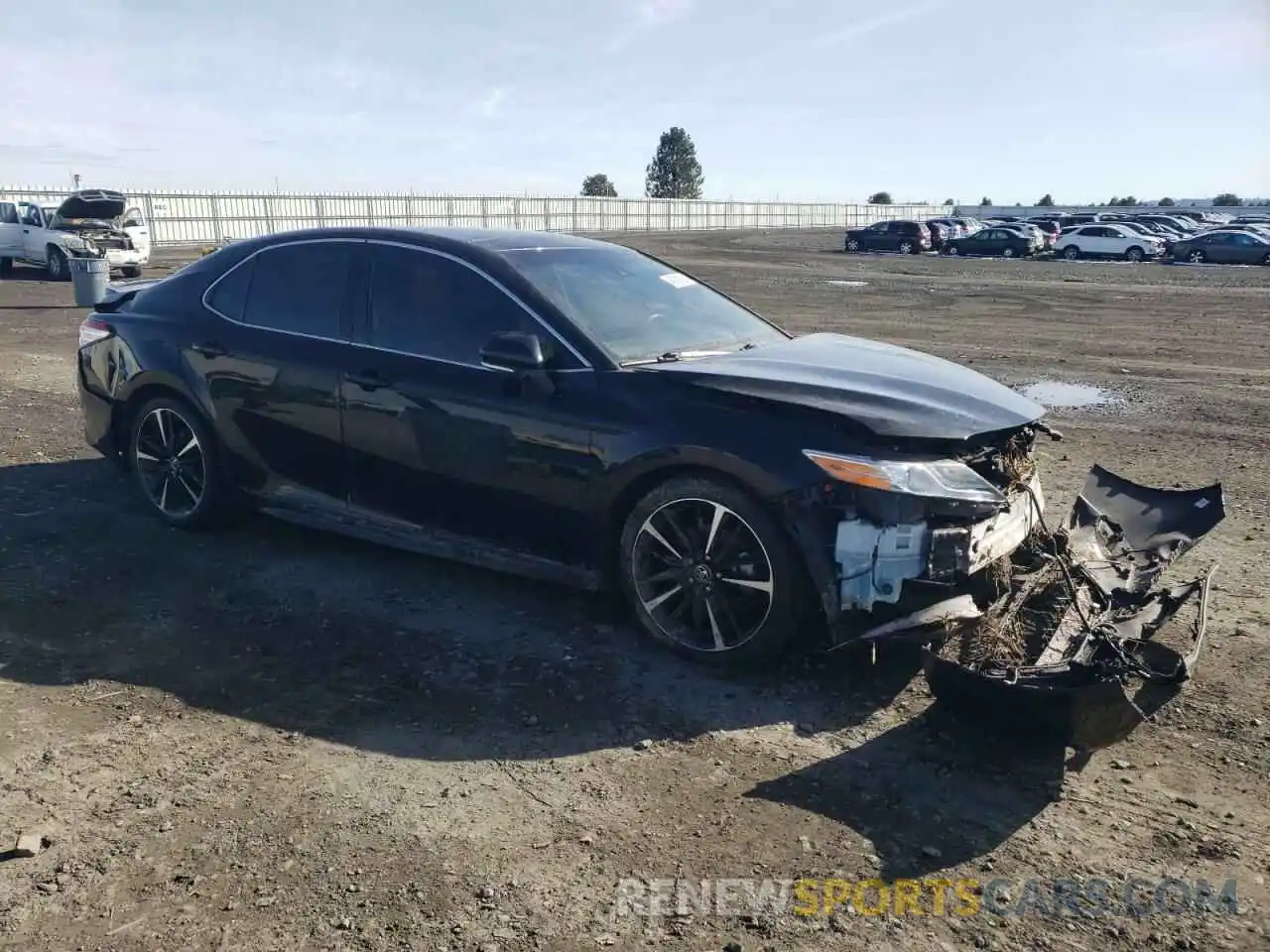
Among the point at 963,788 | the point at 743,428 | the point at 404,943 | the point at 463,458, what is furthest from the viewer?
the point at 463,458

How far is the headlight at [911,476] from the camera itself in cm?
385

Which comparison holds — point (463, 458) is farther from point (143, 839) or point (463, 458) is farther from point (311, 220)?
point (311, 220)

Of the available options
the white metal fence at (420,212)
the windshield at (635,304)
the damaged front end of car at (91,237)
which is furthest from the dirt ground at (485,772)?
the damaged front end of car at (91,237)

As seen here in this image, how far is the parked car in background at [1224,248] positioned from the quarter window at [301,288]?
39706 mm

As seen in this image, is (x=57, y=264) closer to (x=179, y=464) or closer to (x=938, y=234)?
(x=179, y=464)

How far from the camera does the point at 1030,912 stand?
285cm

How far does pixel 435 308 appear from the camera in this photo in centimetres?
498

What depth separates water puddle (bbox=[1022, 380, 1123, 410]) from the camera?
10.2 meters

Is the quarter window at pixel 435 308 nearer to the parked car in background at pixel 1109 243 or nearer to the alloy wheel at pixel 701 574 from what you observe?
the alloy wheel at pixel 701 574

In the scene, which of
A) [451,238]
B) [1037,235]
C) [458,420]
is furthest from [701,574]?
[1037,235]

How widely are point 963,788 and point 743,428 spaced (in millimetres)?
1535

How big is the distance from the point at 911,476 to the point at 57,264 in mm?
24609

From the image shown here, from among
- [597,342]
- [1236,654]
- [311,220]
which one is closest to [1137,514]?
[1236,654]

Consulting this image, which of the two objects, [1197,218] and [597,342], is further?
[1197,218]
